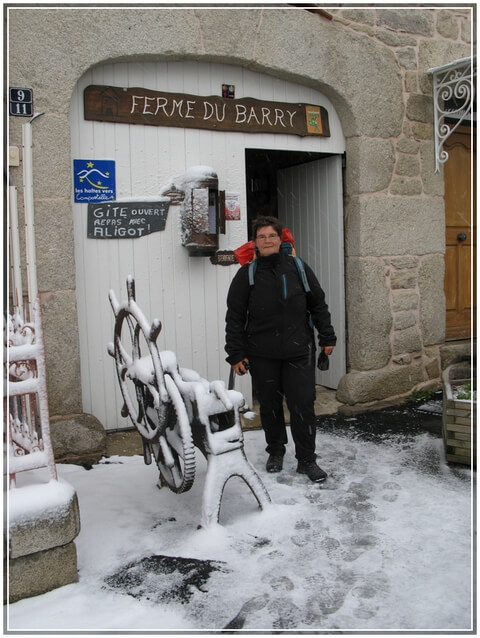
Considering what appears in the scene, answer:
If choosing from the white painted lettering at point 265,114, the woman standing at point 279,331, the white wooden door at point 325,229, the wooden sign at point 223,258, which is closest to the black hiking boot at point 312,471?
the woman standing at point 279,331

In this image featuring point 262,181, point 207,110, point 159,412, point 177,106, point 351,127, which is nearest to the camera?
point 159,412

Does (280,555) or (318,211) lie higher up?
(318,211)

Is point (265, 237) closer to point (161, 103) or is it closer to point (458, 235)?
point (161, 103)

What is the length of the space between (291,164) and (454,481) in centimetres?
357

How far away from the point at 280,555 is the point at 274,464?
107cm

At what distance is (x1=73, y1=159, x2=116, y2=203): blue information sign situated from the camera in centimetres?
441

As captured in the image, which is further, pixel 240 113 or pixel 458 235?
pixel 458 235

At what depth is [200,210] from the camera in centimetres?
462

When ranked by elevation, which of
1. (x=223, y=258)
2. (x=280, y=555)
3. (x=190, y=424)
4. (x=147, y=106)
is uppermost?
(x=147, y=106)

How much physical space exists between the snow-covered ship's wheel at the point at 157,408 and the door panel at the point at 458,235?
3.87 m

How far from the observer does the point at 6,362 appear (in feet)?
8.44

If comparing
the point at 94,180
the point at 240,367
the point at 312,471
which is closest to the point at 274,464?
the point at 312,471

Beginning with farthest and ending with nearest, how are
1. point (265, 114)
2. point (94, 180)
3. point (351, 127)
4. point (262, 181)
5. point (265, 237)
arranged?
1. point (262, 181)
2. point (351, 127)
3. point (265, 114)
4. point (94, 180)
5. point (265, 237)

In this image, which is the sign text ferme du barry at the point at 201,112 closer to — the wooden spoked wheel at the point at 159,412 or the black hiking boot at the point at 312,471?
the wooden spoked wheel at the point at 159,412
